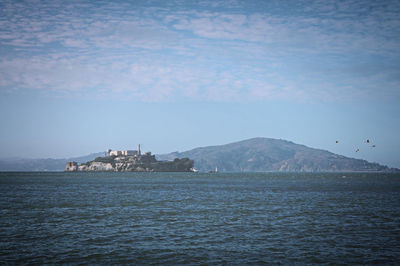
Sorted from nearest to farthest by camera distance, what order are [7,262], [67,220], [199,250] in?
1. [7,262]
2. [199,250]
3. [67,220]

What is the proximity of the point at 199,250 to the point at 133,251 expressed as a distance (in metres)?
4.81

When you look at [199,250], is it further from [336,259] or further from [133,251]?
[336,259]

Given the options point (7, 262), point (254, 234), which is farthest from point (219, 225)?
point (7, 262)

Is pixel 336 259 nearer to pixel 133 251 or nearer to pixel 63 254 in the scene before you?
pixel 133 251

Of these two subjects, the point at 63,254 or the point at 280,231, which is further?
the point at 280,231

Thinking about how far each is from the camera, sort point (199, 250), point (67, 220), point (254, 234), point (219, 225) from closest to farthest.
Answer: point (199, 250), point (254, 234), point (219, 225), point (67, 220)

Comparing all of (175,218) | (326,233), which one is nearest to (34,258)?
(175,218)

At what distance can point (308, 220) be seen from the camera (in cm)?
4053

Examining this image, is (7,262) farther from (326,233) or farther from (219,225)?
(326,233)

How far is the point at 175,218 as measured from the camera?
4191 centimetres

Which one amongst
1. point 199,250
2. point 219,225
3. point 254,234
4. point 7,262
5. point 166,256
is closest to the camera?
point 7,262

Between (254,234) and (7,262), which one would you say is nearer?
(7,262)

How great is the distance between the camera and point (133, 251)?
25922 millimetres

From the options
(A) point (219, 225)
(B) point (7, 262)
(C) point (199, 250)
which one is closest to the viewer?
(B) point (7, 262)
